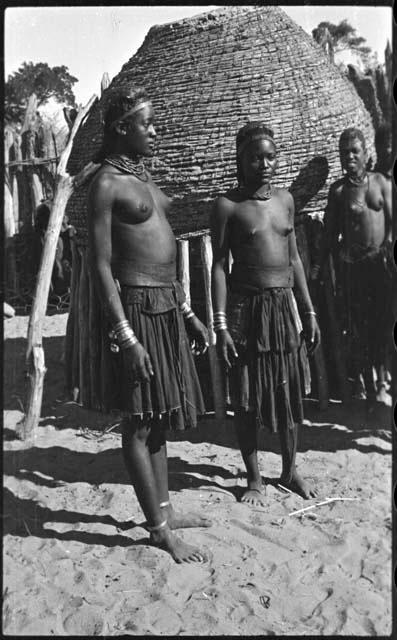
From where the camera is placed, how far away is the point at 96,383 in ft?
12.8

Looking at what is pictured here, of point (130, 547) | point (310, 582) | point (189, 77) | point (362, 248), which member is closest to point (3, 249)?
point (189, 77)

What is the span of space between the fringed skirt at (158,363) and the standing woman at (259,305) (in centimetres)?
36

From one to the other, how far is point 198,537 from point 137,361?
3.89ft

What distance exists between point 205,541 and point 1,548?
117 centimetres

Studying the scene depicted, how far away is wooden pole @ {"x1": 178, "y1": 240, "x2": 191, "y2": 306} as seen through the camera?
4.82 meters

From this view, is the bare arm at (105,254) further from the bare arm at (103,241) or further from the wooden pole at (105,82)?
the wooden pole at (105,82)

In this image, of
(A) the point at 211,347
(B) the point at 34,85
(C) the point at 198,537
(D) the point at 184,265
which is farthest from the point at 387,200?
(C) the point at 198,537

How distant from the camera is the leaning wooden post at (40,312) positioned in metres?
5.07

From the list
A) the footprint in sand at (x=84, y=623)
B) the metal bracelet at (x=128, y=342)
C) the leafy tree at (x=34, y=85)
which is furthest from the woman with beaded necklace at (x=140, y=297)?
the leafy tree at (x=34, y=85)

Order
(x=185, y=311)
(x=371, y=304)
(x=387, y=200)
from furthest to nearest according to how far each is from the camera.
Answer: (x=371, y=304) < (x=387, y=200) < (x=185, y=311)

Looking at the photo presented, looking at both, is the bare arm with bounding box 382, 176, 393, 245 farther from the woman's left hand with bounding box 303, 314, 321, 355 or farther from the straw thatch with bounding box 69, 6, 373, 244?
the woman's left hand with bounding box 303, 314, 321, 355

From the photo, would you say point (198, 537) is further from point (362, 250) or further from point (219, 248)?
point (362, 250)

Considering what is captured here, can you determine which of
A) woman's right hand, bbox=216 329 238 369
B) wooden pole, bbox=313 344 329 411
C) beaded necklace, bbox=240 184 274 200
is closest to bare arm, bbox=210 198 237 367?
woman's right hand, bbox=216 329 238 369

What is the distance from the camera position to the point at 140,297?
379cm
